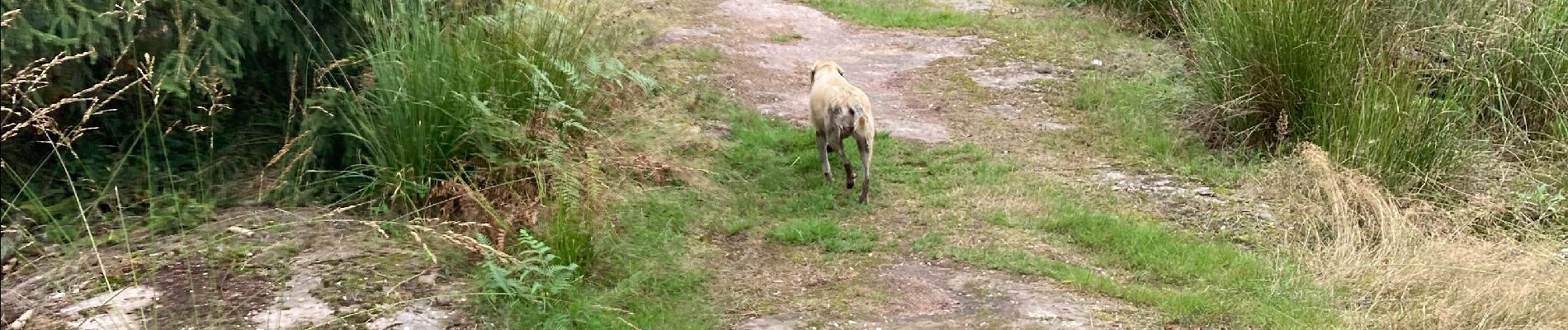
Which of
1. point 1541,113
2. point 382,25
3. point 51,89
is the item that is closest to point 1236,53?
point 1541,113

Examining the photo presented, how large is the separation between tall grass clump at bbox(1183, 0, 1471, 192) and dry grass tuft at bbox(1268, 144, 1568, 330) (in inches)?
9.1

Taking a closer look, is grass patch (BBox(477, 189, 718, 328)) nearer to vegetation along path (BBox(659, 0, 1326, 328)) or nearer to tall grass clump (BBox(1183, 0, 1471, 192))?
vegetation along path (BBox(659, 0, 1326, 328))

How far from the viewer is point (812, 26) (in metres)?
10.5

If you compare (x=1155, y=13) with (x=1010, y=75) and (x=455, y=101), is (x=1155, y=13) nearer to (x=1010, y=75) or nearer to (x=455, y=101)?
(x=1010, y=75)

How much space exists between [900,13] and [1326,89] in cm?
504

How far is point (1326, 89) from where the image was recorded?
6.40m

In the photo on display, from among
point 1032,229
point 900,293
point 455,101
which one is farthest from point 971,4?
point 455,101

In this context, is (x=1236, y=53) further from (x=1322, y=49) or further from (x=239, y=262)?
(x=239, y=262)

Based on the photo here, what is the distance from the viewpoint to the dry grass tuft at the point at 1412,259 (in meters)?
4.32

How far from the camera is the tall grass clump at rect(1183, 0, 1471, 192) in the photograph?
19.6 feet

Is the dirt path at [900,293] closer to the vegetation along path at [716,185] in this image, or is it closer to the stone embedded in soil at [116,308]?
the vegetation along path at [716,185]

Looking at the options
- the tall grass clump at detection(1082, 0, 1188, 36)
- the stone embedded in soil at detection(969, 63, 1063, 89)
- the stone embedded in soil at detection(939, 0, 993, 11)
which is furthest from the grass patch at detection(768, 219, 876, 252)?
the stone embedded in soil at detection(939, 0, 993, 11)

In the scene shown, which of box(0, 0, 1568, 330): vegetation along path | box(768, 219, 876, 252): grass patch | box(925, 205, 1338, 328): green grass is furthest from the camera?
box(768, 219, 876, 252): grass patch

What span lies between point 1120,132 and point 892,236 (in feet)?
7.95
